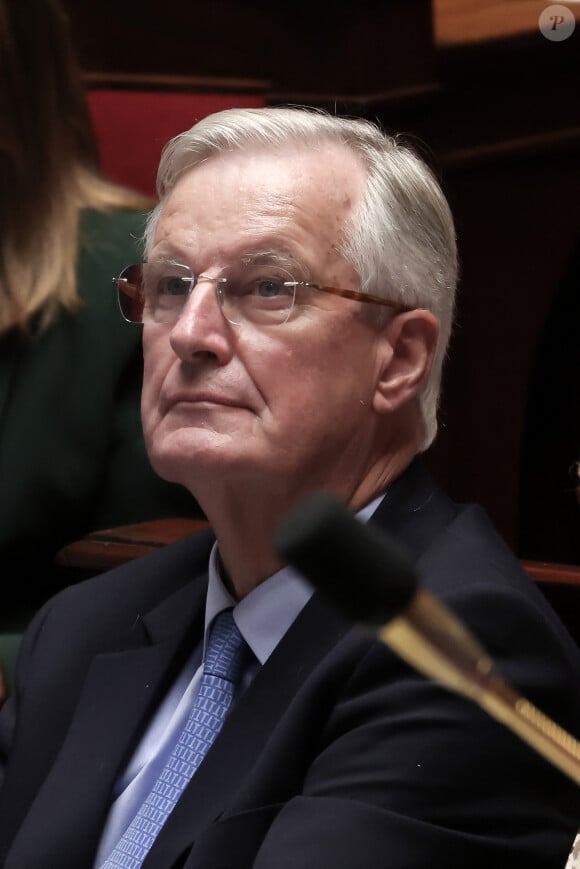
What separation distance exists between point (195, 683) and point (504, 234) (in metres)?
0.62

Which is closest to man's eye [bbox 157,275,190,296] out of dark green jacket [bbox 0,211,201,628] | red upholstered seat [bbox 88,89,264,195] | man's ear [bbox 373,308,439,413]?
man's ear [bbox 373,308,439,413]

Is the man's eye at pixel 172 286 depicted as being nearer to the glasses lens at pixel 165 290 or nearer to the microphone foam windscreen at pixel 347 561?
the glasses lens at pixel 165 290

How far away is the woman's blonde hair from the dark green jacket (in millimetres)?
26

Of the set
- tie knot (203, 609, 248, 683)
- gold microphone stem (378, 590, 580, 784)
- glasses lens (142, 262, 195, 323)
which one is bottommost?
tie knot (203, 609, 248, 683)

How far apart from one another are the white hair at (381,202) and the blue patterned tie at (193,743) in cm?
19

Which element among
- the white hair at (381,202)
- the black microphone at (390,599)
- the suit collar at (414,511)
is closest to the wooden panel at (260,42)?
the white hair at (381,202)

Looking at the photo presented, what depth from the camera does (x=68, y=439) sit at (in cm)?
119

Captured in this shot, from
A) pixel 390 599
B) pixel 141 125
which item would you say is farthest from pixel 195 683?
pixel 141 125

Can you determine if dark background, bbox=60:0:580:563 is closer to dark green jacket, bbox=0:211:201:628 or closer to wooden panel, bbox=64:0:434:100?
wooden panel, bbox=64:0:434:100

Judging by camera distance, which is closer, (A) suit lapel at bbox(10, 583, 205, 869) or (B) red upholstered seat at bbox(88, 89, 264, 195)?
(A) suit lapel at bbox(10, 583, 205, 869)

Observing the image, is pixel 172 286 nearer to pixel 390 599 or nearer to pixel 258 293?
pixel 258 293

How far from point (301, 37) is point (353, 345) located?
2.52 ft

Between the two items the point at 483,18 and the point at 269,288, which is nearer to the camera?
the point at 269,288

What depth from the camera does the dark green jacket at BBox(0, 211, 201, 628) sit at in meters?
1.18
